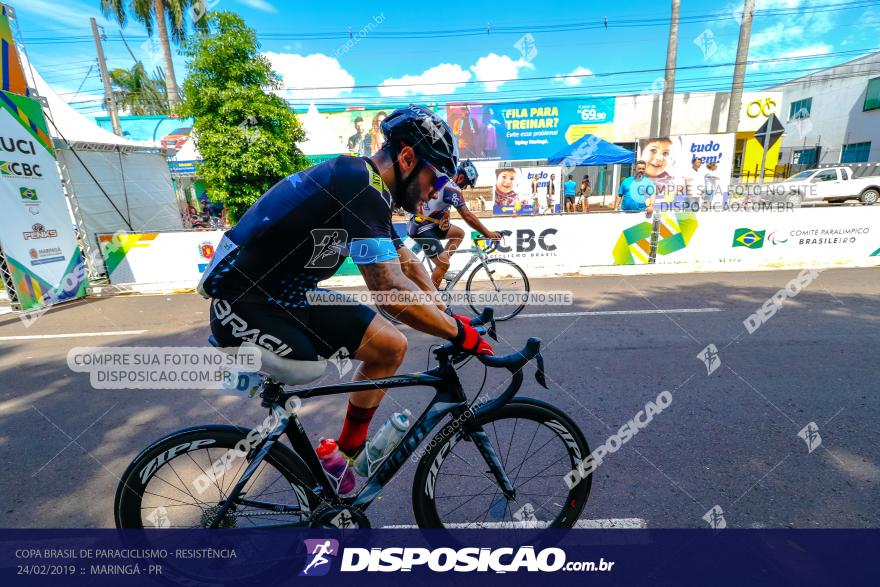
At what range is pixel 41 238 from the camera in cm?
766

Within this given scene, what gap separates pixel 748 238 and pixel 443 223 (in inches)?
284

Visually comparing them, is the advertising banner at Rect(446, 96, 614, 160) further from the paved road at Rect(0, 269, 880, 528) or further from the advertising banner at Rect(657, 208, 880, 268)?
the paved road at Rect(0, 269, 880, 528)

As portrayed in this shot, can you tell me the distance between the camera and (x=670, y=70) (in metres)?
20.9

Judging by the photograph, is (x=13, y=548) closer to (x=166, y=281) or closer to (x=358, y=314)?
(x=358, y=314)

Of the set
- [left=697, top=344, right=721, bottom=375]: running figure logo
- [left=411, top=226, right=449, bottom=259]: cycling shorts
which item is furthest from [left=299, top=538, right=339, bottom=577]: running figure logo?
[left=411, top=226, right=449, bottom=259]: cycling shorts

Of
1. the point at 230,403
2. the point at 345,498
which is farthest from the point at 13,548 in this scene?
the point at 345,498

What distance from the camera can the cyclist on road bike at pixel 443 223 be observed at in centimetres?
541

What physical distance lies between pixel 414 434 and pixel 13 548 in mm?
2285

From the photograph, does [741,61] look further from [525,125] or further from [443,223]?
[443,223]

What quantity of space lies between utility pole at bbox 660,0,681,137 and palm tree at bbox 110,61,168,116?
133 ft

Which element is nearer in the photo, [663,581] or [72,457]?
[663,581]

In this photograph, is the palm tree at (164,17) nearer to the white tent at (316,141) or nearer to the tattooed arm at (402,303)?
the white tent at (316,141)

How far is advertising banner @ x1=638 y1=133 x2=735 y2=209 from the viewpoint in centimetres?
2038

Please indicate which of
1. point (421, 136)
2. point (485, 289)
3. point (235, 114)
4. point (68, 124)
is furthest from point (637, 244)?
point (68, 124)
